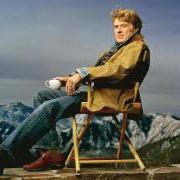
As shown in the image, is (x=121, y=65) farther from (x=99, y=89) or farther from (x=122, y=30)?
(x=122, y=30)

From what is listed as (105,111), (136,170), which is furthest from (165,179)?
(105,111)

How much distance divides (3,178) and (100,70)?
2055 mm

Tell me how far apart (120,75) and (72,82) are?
741mm

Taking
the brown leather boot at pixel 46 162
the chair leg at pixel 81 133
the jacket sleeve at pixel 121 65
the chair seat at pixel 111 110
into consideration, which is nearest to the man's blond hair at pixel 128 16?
the jacket sleeve at pixel 121 65

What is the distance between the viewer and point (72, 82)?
804cm

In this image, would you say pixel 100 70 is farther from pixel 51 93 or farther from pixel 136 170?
pixel 136 170

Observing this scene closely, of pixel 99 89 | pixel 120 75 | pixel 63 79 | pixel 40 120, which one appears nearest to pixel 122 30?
pixel 120 75

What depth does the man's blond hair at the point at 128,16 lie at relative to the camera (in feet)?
27.9

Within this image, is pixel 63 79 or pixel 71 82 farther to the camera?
pixel 63 79

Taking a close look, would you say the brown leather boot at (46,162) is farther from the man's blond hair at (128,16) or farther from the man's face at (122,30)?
the man's blond hair at (128,16)

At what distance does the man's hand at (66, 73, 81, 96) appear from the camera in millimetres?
8016

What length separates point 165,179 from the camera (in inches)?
338

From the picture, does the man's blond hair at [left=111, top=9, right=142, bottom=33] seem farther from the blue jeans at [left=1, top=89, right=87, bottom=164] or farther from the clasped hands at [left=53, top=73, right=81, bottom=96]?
the blue jeans at [left=1, top=89, right=87, bottom=164]

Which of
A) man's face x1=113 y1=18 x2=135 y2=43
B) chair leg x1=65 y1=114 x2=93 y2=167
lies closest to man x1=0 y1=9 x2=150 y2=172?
man's face x1=113 y1=18 x2=135 y2=43
